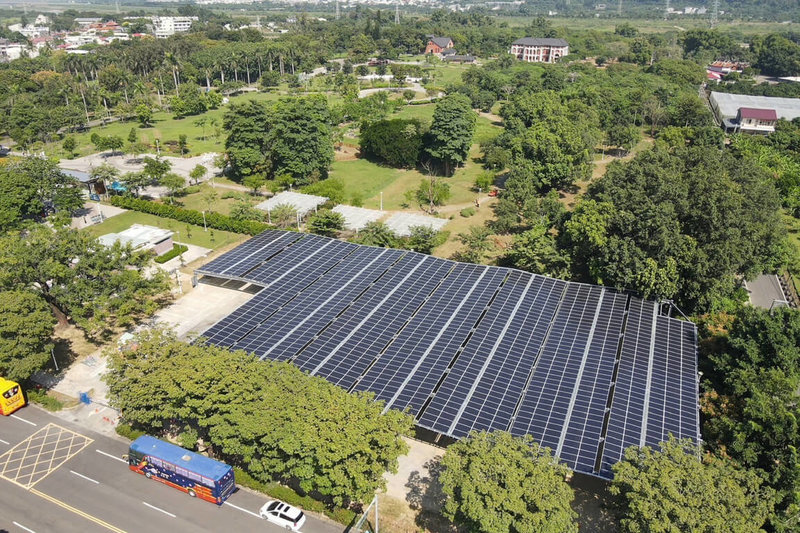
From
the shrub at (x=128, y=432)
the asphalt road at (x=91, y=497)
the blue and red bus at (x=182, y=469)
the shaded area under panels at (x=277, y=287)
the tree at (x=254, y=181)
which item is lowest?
the asphalt road at (x=91, y=497)

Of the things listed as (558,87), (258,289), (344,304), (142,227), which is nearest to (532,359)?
(344,304)

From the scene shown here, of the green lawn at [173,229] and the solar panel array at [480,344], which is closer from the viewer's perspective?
the solar panel array at [480,344]

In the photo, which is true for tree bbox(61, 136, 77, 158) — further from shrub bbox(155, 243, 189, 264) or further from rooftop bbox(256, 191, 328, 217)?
shrub bbox(155, 243, 189, 264)

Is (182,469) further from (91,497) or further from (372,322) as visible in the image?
(372,322)

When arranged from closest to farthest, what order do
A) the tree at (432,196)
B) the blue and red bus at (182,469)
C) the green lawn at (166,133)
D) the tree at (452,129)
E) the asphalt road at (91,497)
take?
the asphalt road at (91,497) → the blue and red bus at (182,469) → the tree at (432,196) → the tree at (452,129) → the green lawn at (166,133)

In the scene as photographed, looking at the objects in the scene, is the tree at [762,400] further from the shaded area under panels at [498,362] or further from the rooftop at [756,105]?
the rooftop at [756,105]

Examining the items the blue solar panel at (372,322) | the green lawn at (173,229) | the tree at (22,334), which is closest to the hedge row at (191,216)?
the green lawn at (173,229)

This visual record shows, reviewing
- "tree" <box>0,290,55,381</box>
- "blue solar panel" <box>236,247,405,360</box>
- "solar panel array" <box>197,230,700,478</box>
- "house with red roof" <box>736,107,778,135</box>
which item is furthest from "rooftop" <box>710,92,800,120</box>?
"tree" <box>0,290,55,381</box>
